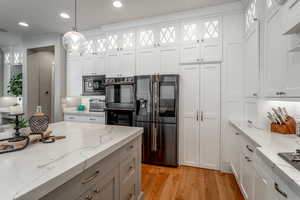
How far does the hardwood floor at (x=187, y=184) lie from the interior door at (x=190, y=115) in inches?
9.8

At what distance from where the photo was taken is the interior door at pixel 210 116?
2.82m

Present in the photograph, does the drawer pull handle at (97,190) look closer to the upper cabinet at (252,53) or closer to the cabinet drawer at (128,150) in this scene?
the cabinet drawer at (128,150)

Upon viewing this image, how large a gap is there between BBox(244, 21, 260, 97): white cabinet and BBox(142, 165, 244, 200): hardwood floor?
1.42 meters

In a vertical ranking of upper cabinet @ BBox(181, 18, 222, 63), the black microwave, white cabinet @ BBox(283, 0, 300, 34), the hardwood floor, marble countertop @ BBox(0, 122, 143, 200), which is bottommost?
the hardwood floor

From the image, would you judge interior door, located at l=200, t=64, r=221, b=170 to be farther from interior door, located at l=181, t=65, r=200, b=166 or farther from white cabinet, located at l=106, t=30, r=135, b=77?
white cabinet, located at l=106, t=30, r=135, b=77

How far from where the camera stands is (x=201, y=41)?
9.47 feet

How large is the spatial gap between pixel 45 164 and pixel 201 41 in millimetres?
2921

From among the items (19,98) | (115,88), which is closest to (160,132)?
(115,88)

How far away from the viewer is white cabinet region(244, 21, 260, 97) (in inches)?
80.2

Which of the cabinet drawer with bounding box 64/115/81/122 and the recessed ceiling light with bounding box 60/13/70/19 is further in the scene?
the cabinet drawer with bounding box 64/115/81/122

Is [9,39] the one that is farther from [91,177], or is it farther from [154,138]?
[91,177]

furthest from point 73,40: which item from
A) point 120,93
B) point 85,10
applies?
point 120,93

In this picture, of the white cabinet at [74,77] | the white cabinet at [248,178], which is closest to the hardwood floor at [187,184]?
the white cabinet at [248,178]

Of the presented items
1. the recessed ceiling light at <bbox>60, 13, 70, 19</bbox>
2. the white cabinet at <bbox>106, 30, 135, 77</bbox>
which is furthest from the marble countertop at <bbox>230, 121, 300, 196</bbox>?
the recessed ceiling light at <bbox>60, 13, 70, 19</bbox>
